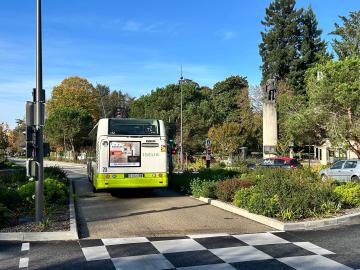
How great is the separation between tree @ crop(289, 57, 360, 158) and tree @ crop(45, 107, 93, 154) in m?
46.7

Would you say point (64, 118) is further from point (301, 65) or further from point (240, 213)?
point (240, 213)

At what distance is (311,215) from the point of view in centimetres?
1127

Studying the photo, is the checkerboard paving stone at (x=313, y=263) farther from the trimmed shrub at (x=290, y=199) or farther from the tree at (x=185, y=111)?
the tree at (x=185, y=111)

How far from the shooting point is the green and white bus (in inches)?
653

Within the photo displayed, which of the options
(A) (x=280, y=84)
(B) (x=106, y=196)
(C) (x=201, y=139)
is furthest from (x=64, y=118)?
(B) (x=106, y=196)

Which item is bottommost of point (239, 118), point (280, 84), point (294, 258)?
point (294, 258)

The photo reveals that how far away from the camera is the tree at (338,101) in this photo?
2744cm

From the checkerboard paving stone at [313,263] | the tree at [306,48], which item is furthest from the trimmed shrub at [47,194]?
the tree at [306,48]

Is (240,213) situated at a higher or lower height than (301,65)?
lower

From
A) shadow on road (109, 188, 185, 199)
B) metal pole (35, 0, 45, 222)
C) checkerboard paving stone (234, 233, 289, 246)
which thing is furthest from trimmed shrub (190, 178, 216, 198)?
metal pole (35, 0, 45, 222)

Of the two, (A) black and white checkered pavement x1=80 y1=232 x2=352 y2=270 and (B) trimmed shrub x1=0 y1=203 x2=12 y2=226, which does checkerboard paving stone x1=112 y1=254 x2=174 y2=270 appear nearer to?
(A) black and white checkered pavement x1=80 y1=232 x2=352 y2=270

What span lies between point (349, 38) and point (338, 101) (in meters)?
14.4

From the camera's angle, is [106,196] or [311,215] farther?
[106,196]

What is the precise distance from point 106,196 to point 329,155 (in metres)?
42.4
